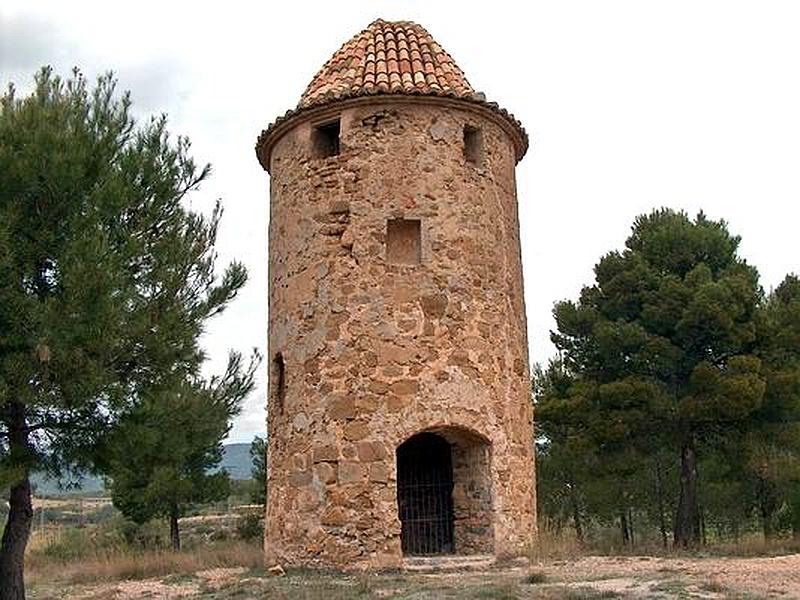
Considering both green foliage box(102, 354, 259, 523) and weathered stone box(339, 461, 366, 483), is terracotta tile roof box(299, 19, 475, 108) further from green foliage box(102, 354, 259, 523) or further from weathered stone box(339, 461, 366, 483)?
weathered stone box(339, 461, 366, 483)

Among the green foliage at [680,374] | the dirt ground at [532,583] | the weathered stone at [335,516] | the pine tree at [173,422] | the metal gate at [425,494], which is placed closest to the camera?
the dirt ground at [532,583]

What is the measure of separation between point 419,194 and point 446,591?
4.98 meters

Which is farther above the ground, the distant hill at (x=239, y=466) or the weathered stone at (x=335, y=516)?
the distant hill at (x=239, y=466)

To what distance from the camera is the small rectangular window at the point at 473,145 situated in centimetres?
1202

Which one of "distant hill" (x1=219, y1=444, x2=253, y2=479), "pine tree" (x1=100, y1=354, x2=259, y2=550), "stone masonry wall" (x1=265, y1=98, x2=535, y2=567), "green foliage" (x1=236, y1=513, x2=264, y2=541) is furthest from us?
"distant hill" (x1=219, y1=444, x2=253, y2=479)

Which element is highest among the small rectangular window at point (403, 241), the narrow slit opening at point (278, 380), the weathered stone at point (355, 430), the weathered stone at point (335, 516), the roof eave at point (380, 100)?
the roof eave at point (380, 100)

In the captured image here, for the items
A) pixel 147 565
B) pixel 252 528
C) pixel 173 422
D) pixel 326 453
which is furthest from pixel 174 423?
pixel 252 528

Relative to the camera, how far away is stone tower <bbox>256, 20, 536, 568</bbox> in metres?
10.7

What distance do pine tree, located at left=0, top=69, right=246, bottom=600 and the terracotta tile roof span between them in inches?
95.1

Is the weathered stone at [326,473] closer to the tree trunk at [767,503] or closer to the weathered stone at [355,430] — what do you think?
the weathered stone at [355,430]

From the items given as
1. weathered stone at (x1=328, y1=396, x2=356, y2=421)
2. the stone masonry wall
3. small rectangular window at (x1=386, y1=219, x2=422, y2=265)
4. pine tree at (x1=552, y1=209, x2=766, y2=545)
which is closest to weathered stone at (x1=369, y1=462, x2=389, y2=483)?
the stone masonry wall

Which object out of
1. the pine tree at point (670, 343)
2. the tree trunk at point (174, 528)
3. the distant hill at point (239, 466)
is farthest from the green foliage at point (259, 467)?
the pine tree at point (670, 343)

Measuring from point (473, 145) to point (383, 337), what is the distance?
3037 mm

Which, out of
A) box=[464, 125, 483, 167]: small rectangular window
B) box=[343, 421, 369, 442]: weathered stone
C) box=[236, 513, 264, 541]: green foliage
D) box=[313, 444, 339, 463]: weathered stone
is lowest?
box=[236, 513, 264, 541]: green foliage
